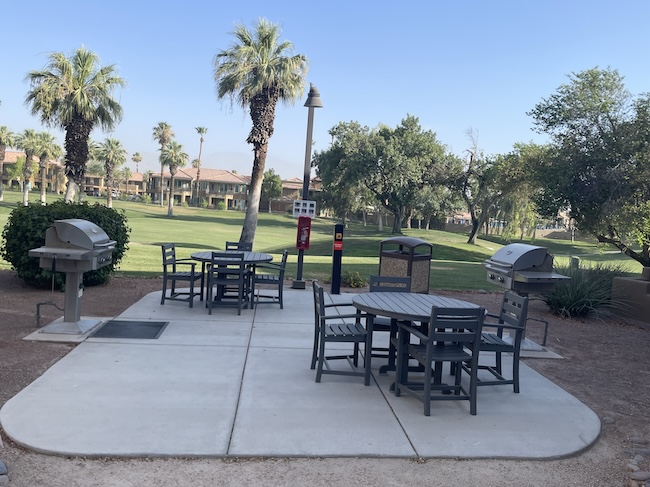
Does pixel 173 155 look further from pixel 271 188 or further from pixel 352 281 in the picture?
pixel 352 281

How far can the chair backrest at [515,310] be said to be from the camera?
19.4ft

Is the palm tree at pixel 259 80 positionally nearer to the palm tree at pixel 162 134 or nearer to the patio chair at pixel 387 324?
the patio chair at pixel 387 324

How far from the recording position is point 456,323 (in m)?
4.92

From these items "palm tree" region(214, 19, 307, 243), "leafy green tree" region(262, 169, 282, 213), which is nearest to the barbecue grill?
"palm tree" region(214, 19, 307, 243)

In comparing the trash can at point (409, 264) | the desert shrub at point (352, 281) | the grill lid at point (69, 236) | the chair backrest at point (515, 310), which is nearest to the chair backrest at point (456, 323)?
the chair backrest at point (515, 310)

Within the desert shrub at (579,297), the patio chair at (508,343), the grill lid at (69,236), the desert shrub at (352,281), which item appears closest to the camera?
the patio chair at (508,343)

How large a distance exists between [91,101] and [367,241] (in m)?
18.5

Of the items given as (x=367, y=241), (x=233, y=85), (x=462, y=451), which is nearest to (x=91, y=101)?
(x=233, y=85)

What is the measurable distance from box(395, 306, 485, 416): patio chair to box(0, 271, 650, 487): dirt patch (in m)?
1.00

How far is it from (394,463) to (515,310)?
276cm

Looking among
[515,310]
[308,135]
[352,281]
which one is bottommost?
[352,281]

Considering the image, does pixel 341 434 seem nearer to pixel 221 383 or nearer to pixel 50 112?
pixel 221 383

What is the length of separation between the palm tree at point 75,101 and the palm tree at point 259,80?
8564 millimetres

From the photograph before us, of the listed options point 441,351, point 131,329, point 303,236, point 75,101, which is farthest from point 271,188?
point 441,351
